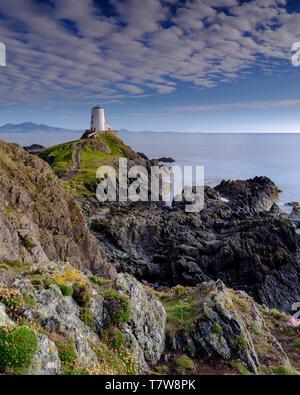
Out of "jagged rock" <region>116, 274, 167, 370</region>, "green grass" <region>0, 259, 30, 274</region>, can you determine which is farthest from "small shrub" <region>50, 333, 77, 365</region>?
"green grass" <region>0, 259, 30, 274</region>

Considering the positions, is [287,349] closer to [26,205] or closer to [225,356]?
[225,356]

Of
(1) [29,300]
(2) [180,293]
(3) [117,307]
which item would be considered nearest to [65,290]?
(1) [29,300]

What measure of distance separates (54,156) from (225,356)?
89.9 meters

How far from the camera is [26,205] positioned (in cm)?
1934

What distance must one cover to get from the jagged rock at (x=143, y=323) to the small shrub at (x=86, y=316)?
Answer: 158 centimetres

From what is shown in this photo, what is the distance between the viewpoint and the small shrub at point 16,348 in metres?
6.61

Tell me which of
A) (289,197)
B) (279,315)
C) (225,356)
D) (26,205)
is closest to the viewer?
(225,356)

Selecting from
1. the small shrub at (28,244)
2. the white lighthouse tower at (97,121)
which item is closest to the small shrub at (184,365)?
the small shrub at (28,244)

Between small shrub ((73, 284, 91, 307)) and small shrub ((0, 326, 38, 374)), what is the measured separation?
3.33 metres

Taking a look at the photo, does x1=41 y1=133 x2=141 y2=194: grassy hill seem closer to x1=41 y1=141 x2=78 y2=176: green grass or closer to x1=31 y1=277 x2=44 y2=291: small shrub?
x1=41 y1=141 x2=78 y2=176: green grass

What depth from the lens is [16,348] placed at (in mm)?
6816

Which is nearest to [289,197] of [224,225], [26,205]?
[224,225]

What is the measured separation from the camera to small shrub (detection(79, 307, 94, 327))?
10.2 meters

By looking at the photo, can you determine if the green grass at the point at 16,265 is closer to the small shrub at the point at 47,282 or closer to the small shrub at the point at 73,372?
the small shrub at the point at 47,282
